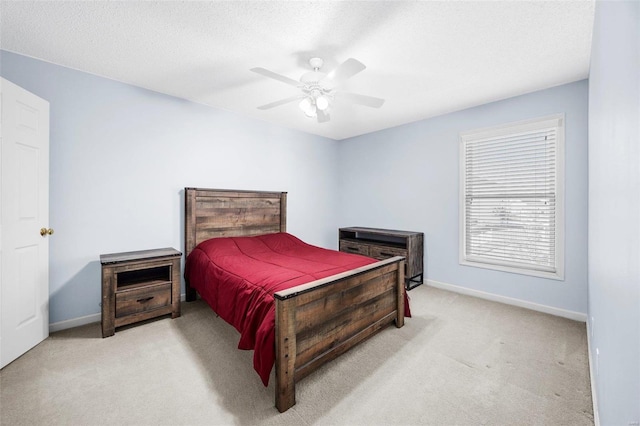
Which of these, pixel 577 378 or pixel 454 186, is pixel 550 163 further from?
pixel 577 378

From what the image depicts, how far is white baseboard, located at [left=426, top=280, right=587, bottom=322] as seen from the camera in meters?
2.85

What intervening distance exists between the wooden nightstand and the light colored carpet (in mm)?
154

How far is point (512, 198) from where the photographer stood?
3266 mm

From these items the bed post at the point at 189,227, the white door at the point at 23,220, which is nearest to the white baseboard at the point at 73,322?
the white door at the point at 23,220

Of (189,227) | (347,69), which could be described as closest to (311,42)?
(347,69)

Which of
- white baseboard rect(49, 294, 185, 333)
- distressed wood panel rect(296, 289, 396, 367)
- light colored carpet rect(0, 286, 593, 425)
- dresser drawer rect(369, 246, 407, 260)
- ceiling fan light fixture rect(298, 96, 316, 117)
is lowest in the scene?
light colored carpet rect(0, 286, 593, 425)

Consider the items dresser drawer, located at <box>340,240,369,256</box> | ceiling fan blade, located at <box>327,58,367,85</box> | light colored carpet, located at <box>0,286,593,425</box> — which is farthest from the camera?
dresser drawer, located at <box>340,240,369,256</box>

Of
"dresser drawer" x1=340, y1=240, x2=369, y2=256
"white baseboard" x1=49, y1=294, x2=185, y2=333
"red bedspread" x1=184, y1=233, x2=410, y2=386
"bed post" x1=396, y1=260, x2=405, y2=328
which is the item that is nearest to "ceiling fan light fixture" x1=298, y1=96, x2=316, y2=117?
"red bedspread" x1=184, y1=233, x2=410, y2=386

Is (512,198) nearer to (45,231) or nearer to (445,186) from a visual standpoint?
(445,186)

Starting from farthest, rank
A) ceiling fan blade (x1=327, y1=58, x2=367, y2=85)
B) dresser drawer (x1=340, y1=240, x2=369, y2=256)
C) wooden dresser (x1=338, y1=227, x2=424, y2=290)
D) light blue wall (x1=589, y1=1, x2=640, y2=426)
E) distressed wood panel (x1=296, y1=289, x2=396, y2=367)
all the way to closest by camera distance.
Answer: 1. dresser drawer (x1=340, y1=240, x2=369, y2=256)
2. wooden dresser (x1=338, y1=227, x2=424, y2=290)
3. ceiling fan blade (x1=327, y1=58, x2=367, y2=85)
4. distressed wood panel (x1=296, y1=289, x2=396, y2=367)
5. light blue wall (x1=589, y1=1, x2=640, y2=426)

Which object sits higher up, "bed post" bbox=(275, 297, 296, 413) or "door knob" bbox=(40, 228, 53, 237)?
"door knob" bbox=(40, 228, 53, 237)

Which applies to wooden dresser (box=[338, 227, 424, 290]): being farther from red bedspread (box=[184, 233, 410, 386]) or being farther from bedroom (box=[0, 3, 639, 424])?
red bedspread (box=[184, 233, 410, 386])

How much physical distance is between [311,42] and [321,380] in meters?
2.52

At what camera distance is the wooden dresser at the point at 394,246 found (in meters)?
3.81
